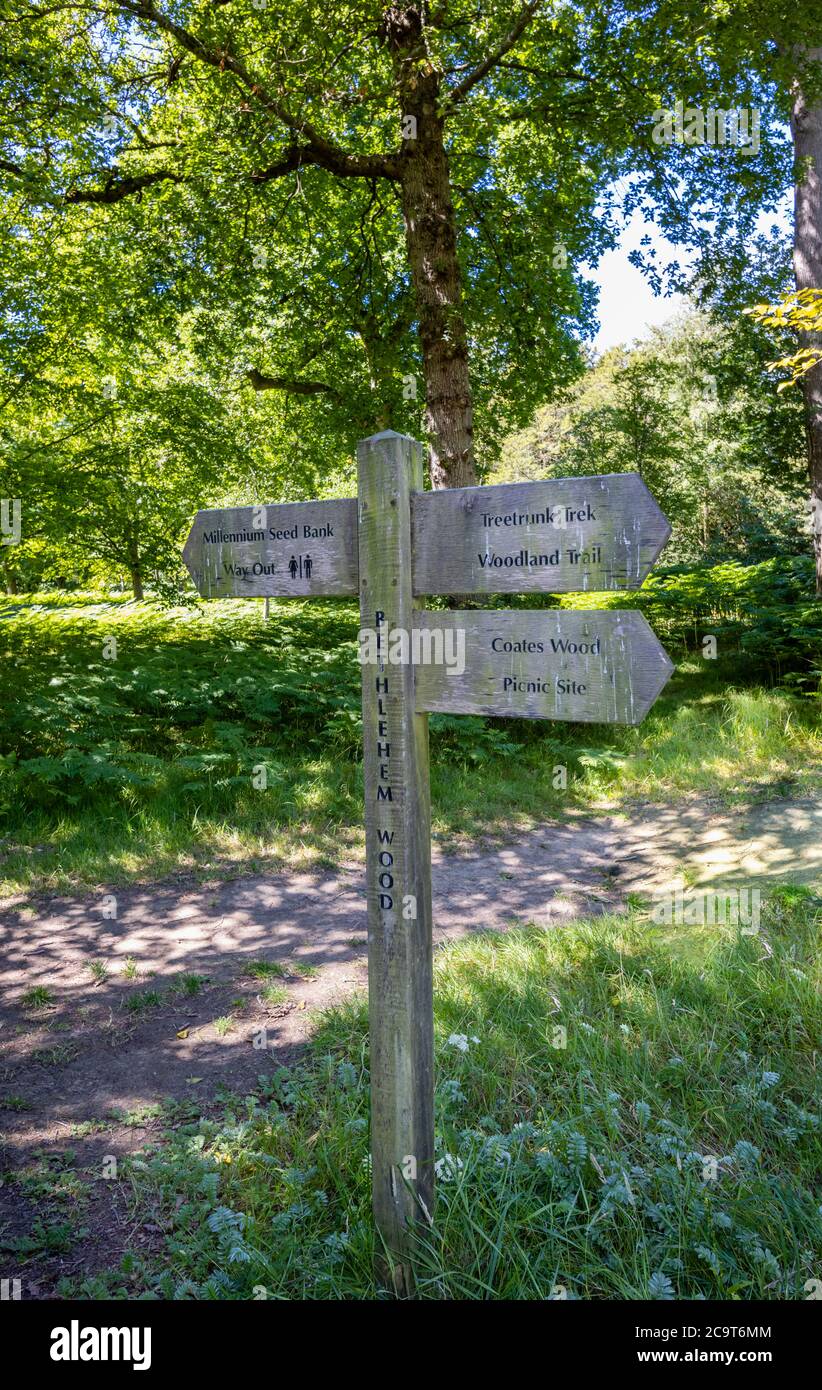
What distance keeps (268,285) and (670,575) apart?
8.48 meters

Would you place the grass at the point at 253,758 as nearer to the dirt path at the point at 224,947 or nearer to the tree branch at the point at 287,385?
the dirt path at the point at 224,947

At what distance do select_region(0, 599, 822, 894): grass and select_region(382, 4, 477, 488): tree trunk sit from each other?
10.0 feet

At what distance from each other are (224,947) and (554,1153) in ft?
8.91

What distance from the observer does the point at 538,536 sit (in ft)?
7.53

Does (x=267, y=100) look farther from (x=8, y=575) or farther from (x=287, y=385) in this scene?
(x=8, y=575)

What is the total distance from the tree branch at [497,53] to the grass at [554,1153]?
359 inches

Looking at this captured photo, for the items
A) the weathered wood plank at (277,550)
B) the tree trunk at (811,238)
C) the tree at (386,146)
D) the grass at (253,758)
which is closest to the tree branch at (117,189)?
the tree at (386,146)

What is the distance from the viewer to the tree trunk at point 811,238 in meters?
10.2

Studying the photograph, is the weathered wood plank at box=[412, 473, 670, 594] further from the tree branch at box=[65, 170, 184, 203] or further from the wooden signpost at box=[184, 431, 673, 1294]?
the tree branch at box=[65, 170, 184, 203]

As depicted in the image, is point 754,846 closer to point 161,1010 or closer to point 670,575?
point 161,1010

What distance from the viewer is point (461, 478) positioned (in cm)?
956

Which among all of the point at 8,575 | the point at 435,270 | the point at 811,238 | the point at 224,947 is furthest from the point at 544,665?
the point at 8,575

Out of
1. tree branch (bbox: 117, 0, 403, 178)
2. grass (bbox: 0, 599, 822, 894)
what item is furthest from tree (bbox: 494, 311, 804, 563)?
tree branch (bbox: 117, 0, 403, 178)
